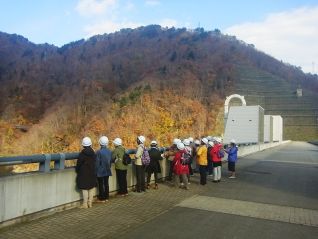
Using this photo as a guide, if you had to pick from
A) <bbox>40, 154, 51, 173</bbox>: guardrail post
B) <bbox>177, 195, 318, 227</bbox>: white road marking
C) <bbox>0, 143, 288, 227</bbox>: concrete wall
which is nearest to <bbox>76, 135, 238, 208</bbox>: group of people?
<bbox>0, 143, 288, 227</bbox>: concrete wall

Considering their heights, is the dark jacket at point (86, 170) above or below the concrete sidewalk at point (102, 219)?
above

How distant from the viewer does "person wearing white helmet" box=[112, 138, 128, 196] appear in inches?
405

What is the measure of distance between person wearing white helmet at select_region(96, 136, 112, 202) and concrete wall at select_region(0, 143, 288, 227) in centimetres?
72

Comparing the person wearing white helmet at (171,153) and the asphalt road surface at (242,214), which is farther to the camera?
the person wearing white helmet at (171,153)

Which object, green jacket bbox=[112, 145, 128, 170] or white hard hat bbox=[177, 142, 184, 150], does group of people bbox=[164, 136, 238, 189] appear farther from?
green jacket bbox=[112, 145, 128, 170]

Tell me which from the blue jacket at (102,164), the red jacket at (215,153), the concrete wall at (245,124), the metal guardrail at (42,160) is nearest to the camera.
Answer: the metal guardrail at (42,160)

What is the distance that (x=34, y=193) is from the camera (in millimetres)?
7605

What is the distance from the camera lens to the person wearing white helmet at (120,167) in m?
10.3

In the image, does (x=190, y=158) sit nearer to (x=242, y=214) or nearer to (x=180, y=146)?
(x=180, y=146)

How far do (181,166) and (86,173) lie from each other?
4051mm

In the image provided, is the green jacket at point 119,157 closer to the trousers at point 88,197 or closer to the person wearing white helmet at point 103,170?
the person wearing white helmet at point 103,170

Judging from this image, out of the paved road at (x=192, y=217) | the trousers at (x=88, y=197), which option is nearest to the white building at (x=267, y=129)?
the paved road at (x=192, y=217)

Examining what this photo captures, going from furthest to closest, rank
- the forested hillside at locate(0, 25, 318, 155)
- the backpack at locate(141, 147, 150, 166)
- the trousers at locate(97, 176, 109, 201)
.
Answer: the forested hillside at locate(0, 25, 318, 155)
the backpack at locate(141, 147, 150, 166)
the trousers at locate(97, 176, 109, 201)

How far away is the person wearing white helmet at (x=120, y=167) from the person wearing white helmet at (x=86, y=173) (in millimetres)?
1378
